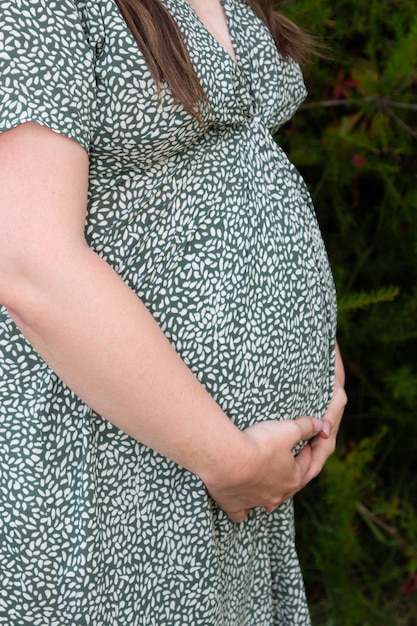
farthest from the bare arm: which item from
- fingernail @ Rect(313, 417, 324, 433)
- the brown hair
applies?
fingernail @ Rect(313, 417, 324, 433)

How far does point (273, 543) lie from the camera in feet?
4.56

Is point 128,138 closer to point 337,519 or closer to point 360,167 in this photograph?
point 360,167

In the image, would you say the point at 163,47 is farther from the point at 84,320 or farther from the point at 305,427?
the point at 305,427

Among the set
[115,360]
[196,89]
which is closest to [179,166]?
[196,89]

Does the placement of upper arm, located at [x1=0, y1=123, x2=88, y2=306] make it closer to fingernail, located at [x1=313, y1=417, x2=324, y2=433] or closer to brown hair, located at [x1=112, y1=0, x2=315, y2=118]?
brown hair, located at [x1=112, y1=0, x2=315, y2=118]

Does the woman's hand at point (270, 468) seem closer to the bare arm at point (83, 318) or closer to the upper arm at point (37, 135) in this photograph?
the bare arm at point (83, 318)

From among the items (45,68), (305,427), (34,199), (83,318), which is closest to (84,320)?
(83,318)

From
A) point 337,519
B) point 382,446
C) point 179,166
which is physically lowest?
point 382,446

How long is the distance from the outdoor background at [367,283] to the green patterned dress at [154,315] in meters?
0.72

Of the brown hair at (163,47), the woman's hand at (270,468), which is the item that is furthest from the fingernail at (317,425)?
the brown hair at (163,47)

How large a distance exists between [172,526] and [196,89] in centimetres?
57

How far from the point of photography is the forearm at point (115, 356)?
92cm

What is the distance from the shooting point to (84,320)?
0.93 meters

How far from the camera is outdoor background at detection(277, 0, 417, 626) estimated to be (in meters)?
2.00
